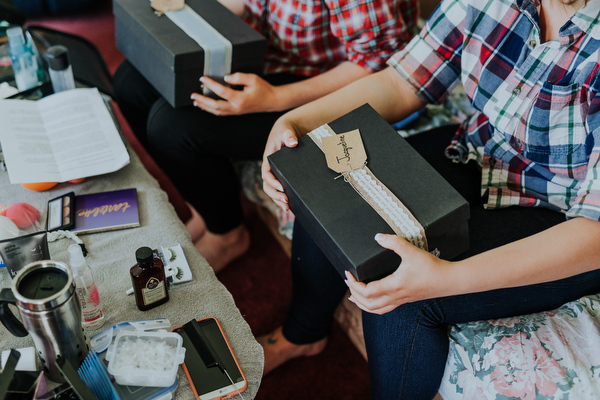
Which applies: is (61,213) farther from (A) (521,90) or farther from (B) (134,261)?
(A) (521,90)

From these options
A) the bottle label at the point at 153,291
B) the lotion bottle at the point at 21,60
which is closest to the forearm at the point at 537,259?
the bottle label at the point at 153,291

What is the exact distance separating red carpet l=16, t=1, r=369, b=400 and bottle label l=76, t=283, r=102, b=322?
1.88 ft

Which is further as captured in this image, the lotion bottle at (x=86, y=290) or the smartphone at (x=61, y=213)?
the smartphone at (x=61, y=213)

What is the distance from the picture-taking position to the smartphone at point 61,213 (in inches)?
34.8

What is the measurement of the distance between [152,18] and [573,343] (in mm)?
1045

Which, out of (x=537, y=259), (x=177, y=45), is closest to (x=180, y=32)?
(x=177, y=45)

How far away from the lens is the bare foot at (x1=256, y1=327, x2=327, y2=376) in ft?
3.95

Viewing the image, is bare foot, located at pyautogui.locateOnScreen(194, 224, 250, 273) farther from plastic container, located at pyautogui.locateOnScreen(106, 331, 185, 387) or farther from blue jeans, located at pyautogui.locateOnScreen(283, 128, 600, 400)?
plastic container, located at pyautogui.locateOnScreen(106, 331, 185, 387)

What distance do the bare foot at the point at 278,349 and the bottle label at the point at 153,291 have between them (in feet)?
1.61

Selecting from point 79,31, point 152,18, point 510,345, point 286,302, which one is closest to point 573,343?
point 510,345

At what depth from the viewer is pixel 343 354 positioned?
51.3 inches

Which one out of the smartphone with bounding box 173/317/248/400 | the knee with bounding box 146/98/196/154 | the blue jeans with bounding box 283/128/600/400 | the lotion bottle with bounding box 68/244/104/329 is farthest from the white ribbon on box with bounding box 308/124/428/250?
the knee with bounding box 146/98/196/154

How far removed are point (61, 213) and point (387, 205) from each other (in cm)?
58

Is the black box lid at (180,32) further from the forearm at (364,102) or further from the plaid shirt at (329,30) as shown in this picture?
the forearm at (364,102)
